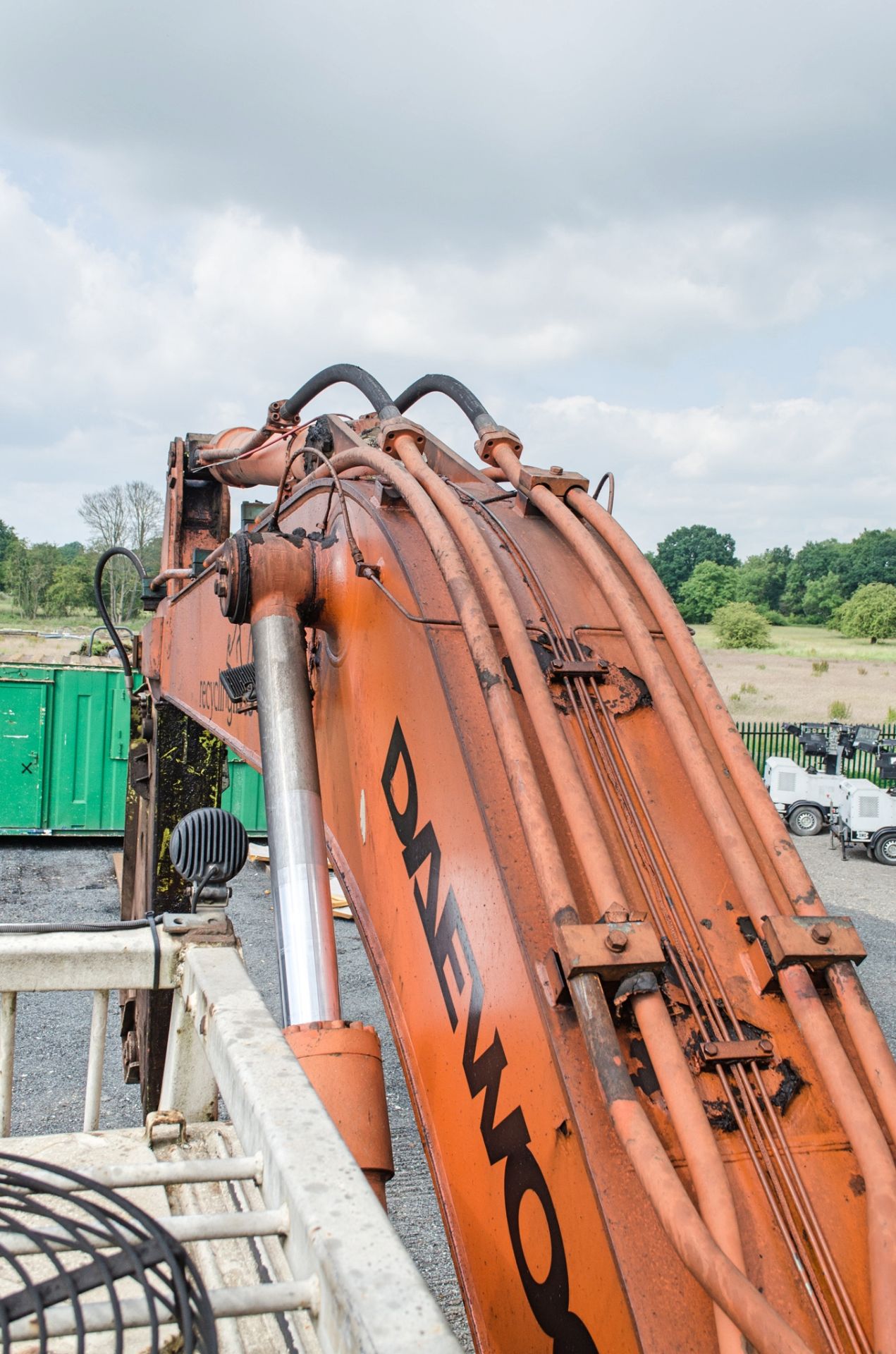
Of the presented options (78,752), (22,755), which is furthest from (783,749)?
(22,755)

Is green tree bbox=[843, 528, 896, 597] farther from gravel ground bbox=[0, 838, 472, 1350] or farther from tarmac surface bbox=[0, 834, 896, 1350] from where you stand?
gravel ground bbox=[0, 838, 472, 1350]

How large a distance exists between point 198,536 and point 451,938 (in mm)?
3729

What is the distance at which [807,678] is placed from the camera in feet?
125

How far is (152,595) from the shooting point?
5.12 metres

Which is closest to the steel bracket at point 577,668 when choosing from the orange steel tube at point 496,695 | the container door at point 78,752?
the orange steel tube at point 496,695

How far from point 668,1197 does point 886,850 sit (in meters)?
14.0

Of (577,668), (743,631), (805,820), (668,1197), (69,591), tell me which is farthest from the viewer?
(743,631)

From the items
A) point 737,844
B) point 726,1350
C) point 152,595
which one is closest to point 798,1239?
point 726,1350

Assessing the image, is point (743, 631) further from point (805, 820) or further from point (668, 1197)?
point (668, 1197)

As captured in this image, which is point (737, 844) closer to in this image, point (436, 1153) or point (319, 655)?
point (436, 1153)

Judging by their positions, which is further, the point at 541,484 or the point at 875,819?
the point at 875,819

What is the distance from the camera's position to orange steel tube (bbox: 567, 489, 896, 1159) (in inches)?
61.9

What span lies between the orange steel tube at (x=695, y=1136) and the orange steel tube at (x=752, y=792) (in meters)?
0.30

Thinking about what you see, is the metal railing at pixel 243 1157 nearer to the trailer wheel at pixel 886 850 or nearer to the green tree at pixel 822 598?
the trailer wheel at pixel 886 850
